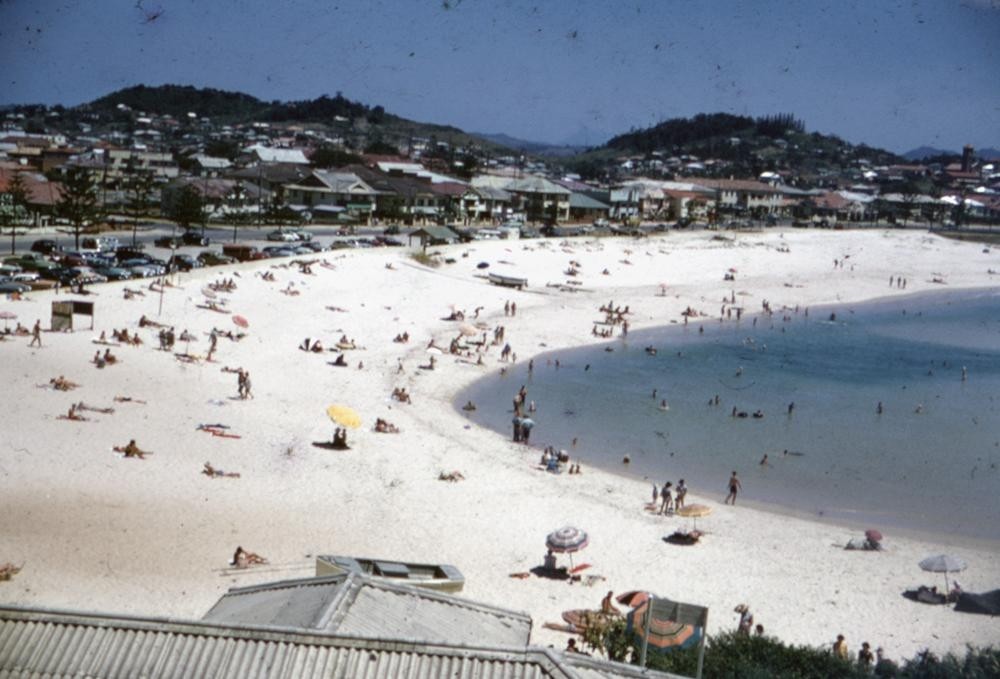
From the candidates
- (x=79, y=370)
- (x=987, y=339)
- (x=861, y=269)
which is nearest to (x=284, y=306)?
(x=79, y=370)

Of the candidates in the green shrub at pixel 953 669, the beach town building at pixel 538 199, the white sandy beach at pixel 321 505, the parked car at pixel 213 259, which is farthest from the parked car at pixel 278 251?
the green shrub at pixel 953 669

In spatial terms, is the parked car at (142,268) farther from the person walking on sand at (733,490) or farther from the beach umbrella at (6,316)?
the person walking on sand at (733,490)

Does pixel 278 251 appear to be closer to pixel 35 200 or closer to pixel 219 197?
pixel 35 200

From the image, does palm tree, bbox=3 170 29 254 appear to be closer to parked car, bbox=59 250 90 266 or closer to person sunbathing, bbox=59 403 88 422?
parked car, bbox=59 250 90 266

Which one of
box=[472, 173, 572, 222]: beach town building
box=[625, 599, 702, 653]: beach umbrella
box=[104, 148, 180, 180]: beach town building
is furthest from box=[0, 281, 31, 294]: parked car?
box=[472, 173, 572, 222]: beach town building

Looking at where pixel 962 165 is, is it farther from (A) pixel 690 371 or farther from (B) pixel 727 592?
(B) pixel 727 592

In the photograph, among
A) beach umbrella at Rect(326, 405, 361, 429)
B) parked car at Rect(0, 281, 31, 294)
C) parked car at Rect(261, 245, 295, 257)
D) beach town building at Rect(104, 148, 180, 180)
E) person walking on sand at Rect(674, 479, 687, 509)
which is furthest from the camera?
beach town building at Rect(104, 148, 180, 180)

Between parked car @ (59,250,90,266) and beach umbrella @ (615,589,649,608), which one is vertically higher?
parked car @ (59,250,90,266)
